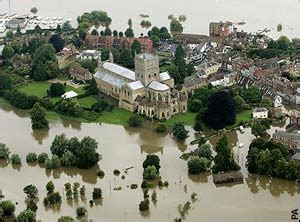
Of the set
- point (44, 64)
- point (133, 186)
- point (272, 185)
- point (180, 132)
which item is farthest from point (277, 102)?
point (44, 64)

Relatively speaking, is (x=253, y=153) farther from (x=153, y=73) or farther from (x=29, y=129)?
(x=29, y=129)

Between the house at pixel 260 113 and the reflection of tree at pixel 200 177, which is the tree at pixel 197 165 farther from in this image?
the house at pixel 260 113

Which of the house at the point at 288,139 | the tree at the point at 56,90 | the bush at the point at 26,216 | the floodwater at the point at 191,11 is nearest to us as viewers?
the bush at the point at 26,216

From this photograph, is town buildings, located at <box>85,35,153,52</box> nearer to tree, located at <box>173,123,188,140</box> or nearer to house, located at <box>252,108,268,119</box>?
house, located at <box>252,108,268,119</box>

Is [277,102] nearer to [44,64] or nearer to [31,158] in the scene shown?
[31,158]

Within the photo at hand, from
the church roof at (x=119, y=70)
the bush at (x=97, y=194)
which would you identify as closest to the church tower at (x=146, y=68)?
the church roof at (x=119, y=70)

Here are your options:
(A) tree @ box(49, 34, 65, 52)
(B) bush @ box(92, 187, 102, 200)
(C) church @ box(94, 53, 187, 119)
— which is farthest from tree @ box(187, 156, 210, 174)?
(A) tree @ box(49, 34, 65, 52)
